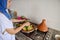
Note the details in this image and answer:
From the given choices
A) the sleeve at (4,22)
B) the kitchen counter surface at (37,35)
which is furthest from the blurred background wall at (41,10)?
the sleeve at (4,22)

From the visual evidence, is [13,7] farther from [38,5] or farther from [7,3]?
[7,3]

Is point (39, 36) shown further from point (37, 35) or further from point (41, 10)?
point (41, 10)

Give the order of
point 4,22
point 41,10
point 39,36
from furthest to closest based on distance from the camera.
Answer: point 41,10
point 39,36
point 4,22

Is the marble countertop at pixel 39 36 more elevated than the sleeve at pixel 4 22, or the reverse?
the sleeve at pixel 4 22

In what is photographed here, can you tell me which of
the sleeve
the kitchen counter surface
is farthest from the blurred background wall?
the sleeve

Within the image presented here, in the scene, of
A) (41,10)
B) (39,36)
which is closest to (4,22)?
(39,36)

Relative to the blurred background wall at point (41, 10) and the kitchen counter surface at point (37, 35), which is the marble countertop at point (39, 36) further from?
the blurred background wall at point (41, 10)

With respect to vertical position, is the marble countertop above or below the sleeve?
below

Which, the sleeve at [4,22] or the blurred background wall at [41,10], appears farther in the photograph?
the blurred background wall at [41,10]

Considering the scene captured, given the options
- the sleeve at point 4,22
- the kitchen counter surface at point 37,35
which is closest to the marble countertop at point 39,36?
the kitchen counter surface at point 37,35

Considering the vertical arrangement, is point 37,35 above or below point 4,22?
below

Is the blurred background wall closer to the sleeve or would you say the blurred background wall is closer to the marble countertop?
the marble countertop

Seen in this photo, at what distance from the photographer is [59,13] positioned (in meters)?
1.26

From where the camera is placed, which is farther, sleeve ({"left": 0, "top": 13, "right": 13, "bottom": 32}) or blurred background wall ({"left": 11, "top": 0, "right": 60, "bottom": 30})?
blurred background wall ({"left": 11, "top": 0, "right": 60, "bottom": 30})
